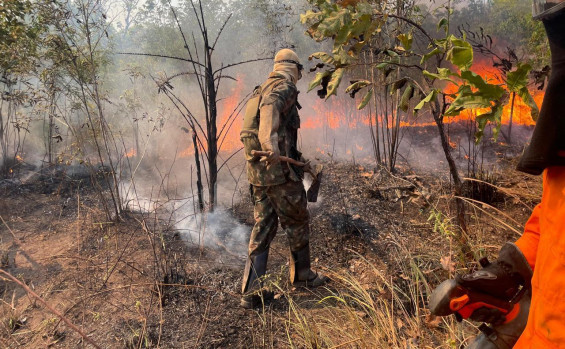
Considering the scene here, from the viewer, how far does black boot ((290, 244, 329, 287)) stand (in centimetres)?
293

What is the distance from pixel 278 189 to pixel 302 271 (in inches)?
32.3

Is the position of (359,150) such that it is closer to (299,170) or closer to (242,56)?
(299,170)

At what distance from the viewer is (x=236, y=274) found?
10.7 feet

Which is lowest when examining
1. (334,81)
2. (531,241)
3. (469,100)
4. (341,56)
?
(531,241)

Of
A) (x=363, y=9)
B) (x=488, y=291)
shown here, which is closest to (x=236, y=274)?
(x=488, y=291)

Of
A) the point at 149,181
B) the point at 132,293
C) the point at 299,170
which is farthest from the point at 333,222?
the point at 149,181

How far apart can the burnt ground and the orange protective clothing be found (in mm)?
901

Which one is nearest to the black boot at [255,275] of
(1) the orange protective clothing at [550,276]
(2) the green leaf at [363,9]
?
(2) the green leaf at [363,9]

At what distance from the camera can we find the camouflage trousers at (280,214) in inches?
110

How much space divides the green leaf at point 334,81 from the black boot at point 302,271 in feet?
5.50

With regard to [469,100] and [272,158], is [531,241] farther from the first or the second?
[272,158]

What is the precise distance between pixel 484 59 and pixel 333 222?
514 inches

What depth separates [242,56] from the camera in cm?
1695

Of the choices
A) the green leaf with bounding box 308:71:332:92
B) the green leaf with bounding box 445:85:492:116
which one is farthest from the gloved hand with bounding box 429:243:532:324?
the green leaf with bounding box 308:71:332:92
